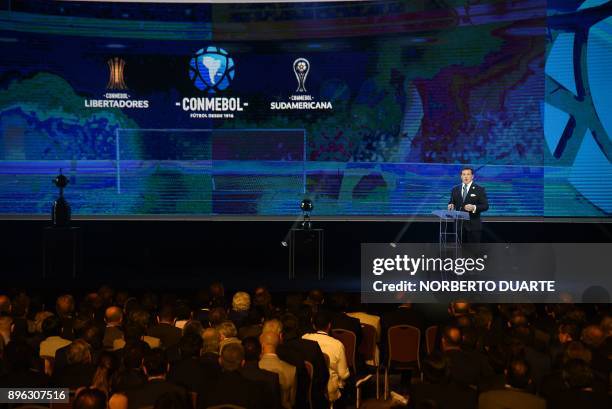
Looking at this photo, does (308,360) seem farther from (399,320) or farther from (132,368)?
(399,320)

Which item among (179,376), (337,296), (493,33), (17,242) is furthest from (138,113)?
(179,376)

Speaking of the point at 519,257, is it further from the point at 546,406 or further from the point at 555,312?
the point at 546,406

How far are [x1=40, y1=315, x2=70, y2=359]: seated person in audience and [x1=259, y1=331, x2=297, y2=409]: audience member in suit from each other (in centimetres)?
181

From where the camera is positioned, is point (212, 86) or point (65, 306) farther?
point (212, 86)

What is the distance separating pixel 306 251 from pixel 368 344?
548cm

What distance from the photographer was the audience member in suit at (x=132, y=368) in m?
5.04

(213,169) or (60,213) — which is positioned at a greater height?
(213,169)

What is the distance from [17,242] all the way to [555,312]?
32.2ft

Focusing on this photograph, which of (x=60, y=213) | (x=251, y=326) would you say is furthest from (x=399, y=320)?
(x=60, y=213)

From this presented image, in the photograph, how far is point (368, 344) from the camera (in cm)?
785

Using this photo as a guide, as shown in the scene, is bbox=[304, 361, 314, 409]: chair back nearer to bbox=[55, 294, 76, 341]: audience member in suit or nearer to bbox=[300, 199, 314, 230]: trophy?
bbox=[55, 294, 76, 341]: audience member in suit

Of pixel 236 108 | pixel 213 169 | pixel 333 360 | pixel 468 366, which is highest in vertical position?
pixel 236 108

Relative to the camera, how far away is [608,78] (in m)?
Result: 13.6

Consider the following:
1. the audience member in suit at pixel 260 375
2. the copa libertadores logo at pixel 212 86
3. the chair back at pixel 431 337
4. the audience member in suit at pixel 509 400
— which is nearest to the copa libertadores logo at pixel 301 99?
the copa libertadores logo at pixel 212 86
